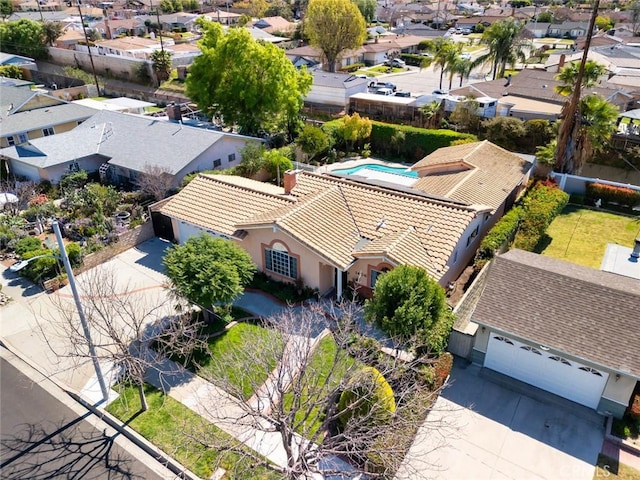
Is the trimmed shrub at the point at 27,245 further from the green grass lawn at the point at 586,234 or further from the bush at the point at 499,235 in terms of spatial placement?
the green grass lawn at the point at 586,234

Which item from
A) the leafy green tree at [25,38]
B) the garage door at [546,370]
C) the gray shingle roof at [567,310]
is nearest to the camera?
the gray shingle roof at [567,310]

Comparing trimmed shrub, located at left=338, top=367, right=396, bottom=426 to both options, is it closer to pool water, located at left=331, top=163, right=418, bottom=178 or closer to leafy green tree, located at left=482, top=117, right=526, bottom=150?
pool water, located at left=331, top=163, right=418, bottom=178

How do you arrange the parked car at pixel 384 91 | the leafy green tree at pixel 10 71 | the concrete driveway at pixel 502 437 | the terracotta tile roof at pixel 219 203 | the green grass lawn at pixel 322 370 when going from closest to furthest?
1. the concrete driveway at pixel 502 437
2. the green grass lawn at pixel 322 370
3. the terracotta tile roof at pixel 219 203
4. the parked car at pixel 384 91
5. the leafy green tree at pixel 10 71

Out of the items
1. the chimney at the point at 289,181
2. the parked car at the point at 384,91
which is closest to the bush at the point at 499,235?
the chimney at the point at 289,181

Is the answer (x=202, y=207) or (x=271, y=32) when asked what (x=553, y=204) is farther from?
(x=271, y=32)

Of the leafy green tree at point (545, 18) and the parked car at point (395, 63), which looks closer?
the parked car at point (395, 63)

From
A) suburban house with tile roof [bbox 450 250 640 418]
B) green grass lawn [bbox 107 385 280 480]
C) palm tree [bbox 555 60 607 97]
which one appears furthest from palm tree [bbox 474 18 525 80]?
Result: green grass lawn [bbox 107 385 280 480]

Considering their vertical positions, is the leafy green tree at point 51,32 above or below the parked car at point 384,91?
above
